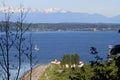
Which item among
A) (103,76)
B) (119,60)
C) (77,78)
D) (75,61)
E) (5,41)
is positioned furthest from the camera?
(75,61)

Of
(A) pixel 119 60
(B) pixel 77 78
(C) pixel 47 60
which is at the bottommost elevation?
(C) pixel 47 60

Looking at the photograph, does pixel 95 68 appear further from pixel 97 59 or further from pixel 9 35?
pixel 9 35

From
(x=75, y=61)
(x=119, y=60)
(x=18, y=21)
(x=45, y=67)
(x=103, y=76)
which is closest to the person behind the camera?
(x=119, y=60)

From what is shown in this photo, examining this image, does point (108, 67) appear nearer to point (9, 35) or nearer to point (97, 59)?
point (97, 59)

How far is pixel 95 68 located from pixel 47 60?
254ft

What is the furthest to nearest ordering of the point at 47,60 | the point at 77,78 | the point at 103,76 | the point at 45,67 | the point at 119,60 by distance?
the point at 47,60
the point at 45,67
the point at 77,78
the point at 103,76
the point at 119,60

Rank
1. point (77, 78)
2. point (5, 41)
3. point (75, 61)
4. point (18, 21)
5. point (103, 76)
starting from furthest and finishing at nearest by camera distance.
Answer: point (75, 61)
point (18, 21)
point (5, 41)
point (77, 78)
point (103, 76)

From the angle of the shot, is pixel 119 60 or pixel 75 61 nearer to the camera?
pixel 119 60

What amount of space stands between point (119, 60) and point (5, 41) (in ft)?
10.2

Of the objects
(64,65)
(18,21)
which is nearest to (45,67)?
(64,65)

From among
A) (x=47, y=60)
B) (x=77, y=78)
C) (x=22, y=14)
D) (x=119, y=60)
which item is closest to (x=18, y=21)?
(x=22, y=14)

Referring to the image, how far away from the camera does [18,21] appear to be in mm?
8406

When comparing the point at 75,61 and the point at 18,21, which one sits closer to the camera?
the point at 18,21

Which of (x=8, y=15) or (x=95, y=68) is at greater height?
(x=8, y=15)
